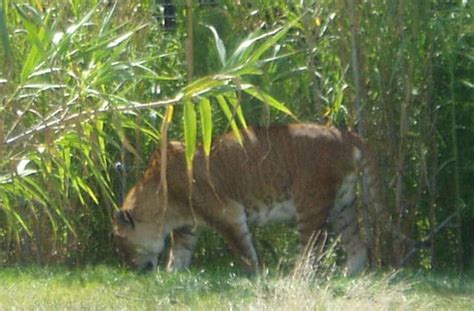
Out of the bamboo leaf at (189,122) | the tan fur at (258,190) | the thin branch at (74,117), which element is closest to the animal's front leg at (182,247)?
the tan fur at (258,190)

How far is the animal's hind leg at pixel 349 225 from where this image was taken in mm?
10594

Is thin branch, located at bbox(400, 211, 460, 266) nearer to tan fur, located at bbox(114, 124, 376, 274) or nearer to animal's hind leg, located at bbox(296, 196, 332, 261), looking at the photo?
tan fur, located at bbox(114, 124, 376, 274)

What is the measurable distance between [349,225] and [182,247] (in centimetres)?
144

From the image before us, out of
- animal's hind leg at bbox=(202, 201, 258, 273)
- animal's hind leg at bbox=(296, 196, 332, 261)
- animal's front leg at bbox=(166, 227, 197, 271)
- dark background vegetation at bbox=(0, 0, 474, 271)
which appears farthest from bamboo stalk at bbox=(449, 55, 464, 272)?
animal's front leg at bbox=(166, 227, 197, 271)

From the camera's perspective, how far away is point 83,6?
300 inches

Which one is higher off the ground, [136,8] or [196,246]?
[136,8]

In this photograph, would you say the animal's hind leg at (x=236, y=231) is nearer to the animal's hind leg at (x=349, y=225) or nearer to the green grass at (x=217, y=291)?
the green grass at (x=217, y=291)

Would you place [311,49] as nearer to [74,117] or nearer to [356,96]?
[356,96]

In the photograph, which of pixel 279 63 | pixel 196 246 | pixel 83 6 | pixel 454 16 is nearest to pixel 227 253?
pixel 196 246

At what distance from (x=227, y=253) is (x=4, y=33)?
21.2 feet

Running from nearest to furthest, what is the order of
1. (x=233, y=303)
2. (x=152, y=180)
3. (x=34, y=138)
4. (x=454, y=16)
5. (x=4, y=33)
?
(x=4, y=33)
(x=34, y=138)
(x=233, y=303)
(x=454, y=16)
(x=152, y=180)

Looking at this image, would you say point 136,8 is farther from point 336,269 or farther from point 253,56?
point 336,269

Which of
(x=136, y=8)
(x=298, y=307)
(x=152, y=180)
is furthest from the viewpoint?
(x=152, y=180)

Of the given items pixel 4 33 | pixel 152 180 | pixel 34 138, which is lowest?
pixel 152 180
